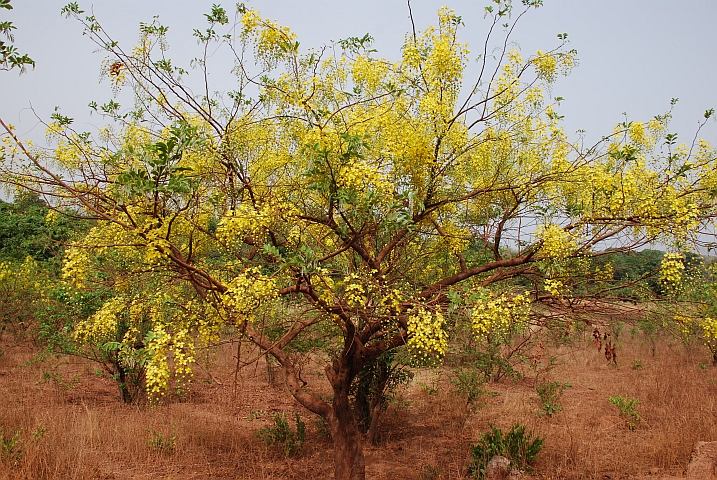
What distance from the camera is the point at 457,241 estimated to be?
566cm

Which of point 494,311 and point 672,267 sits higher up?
point 672,267

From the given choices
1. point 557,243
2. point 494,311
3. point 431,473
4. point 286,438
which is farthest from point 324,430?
point 557,243

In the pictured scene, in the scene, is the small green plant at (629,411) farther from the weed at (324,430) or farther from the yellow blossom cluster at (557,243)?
the yellow blossom cluster at (557,243)

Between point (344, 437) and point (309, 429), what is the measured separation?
10.5 feet

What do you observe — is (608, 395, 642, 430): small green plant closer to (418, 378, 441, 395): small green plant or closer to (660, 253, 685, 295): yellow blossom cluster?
(418, 378, 441, 395): small green plant

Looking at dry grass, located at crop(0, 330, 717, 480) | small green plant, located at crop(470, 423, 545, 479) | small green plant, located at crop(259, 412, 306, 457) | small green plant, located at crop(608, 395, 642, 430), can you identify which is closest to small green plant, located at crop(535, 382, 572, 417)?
dry grass, located at crop(0, 330, 717, 480)

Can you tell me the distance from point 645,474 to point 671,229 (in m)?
3.39

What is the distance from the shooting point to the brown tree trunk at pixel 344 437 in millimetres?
5602

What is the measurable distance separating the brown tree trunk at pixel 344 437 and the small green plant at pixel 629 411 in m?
5.09

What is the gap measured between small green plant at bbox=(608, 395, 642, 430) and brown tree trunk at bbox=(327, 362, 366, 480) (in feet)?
16.7

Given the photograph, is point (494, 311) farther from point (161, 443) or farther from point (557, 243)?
point (161, 443)

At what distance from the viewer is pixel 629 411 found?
8609 mm

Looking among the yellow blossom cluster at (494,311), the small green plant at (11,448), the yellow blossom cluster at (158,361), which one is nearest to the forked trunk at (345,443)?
the yellow blossom cluster at (494,311)

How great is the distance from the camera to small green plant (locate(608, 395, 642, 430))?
329 inches
